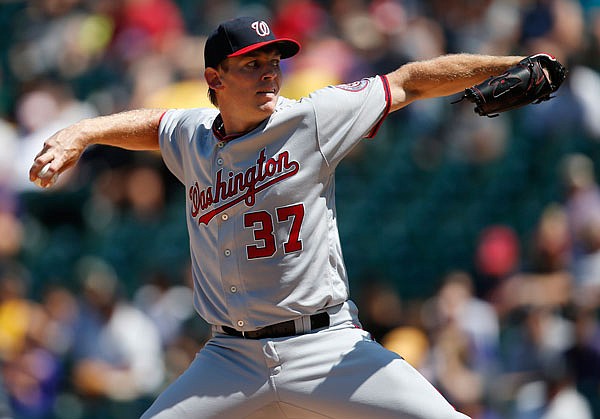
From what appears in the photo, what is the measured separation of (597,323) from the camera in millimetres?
6441

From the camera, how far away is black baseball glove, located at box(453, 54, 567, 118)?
12.0 ft

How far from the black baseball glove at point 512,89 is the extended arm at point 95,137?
1233mm

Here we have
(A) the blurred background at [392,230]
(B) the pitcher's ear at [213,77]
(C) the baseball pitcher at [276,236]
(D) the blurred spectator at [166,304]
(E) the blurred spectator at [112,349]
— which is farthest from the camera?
(D) the blurred spectator at [166,304]

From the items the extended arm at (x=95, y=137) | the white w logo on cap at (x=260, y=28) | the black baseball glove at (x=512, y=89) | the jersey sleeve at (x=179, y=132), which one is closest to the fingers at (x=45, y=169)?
the extended arm at (x=95, y=137)

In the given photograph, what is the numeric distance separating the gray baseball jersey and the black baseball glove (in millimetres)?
357

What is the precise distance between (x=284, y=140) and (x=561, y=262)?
3655mm

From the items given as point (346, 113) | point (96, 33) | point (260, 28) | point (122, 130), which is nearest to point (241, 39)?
point (260, 28)

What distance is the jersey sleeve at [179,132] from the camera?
159 inches

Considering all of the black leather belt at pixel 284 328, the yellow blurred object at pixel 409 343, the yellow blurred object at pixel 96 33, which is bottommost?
the yellow blurred object at pixel 409 343

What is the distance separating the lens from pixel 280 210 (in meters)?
3.79

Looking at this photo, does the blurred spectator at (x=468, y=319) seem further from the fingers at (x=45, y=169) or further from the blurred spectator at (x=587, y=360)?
the fingers at (x=45, y=169)

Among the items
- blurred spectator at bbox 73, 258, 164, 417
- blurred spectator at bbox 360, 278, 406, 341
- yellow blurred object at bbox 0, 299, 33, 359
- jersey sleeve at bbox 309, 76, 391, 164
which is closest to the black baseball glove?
jersey sleeve at bbox 309, 76, 391, 164

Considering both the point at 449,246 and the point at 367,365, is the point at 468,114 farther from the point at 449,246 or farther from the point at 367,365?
the point at 367,365

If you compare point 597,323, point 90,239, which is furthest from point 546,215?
point 90,239
